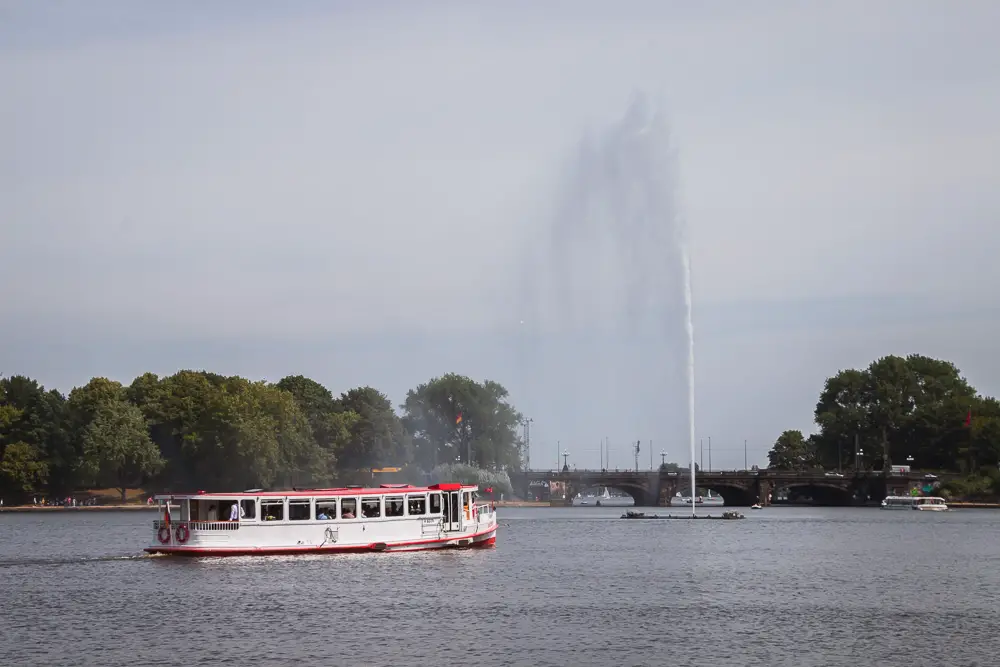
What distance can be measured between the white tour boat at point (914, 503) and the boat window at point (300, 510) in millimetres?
122195

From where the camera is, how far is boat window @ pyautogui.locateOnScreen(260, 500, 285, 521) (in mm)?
79250

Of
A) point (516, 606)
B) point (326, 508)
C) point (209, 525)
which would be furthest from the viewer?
point (326, 508)

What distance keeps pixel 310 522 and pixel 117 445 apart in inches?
4052

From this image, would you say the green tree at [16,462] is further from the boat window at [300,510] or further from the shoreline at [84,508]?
the boat window at [300,510]

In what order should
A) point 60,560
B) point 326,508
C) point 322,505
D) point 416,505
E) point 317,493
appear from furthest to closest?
point 416,505, point 326,508, point 322,505, point 60,560, point 317,493

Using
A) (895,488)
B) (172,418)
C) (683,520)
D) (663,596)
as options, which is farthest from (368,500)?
(895,488)

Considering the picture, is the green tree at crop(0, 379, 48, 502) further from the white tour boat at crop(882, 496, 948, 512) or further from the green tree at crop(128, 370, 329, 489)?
the white tour boat at crop(882, 496, 948, 512)

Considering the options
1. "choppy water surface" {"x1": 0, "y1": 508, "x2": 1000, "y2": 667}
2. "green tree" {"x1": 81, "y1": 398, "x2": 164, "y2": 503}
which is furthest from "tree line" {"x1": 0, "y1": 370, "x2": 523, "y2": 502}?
"choppy water surface" {"x1": 0, "y1": 508, "x2": 1000, "y2": 667}

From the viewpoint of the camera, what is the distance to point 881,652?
46.1 metres

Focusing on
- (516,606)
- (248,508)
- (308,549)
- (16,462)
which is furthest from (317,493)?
(16,462)

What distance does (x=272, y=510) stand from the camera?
79688 mm

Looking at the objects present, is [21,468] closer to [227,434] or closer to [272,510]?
[227,434]

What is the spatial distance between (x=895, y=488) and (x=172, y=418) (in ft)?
358

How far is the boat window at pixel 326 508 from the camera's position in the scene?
3182 inches
